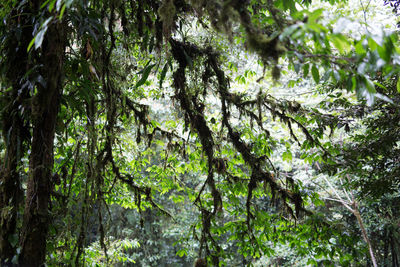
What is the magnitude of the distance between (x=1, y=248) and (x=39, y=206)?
0.21 meters

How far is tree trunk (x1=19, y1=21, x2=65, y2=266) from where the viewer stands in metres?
1.21

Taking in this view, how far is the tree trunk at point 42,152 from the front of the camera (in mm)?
1208

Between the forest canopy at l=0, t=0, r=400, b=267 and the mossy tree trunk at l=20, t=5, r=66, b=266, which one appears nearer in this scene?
the forest canopy at l=0, t=0, r=400, b=267

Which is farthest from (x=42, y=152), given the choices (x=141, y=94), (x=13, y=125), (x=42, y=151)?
(x=141, y=94)

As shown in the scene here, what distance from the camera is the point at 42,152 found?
1.27 meters

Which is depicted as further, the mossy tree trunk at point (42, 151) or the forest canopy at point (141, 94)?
the mossy tree trunk at point (42, 151)

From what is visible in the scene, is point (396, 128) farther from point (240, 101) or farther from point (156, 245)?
point (156, 245)

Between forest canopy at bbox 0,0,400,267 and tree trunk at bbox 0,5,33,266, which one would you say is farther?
tree trunk at bbox 0,5,33,266

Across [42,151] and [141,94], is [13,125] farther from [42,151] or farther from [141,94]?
[141,94]

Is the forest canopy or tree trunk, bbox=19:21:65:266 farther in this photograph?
tree trunk, bbox=19:21:65:266

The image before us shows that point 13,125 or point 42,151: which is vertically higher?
point 13,125

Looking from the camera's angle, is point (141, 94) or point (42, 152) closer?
point (42, 152)

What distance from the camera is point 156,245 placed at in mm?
10789

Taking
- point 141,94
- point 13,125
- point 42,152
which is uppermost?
point 141,94
